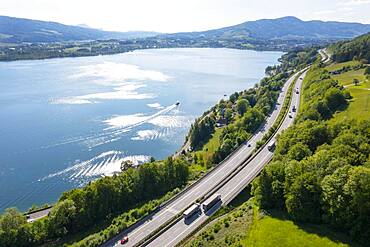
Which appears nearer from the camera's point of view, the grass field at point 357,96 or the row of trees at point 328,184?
the row of trees at point 328,184

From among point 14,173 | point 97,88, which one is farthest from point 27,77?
point 14,173

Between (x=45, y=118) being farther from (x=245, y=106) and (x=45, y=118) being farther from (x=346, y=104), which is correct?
(x=346, y=104)

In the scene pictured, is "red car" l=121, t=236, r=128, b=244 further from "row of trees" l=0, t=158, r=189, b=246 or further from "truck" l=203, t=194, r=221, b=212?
"truck" l=203, t=194, r=221, b=212

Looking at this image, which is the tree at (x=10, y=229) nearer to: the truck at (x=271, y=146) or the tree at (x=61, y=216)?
the tree at (x=61, y=216)

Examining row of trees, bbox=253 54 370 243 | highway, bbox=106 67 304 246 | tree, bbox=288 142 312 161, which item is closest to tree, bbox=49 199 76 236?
highway, bbox=106 67 304 246

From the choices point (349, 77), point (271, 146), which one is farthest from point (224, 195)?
point (349, 77)

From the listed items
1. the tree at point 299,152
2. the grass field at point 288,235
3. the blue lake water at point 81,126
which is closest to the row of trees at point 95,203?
the grass field at point 288,235
